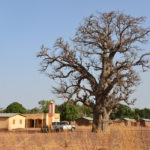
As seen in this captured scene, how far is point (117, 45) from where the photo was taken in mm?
19984

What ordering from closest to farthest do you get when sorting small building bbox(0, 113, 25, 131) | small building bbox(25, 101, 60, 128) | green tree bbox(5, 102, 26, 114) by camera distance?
small building bbox(0, 113, 25, 131)
small building bbox(25, 101, 60, 128)
green tree bbox(5, 102, 26, 114)

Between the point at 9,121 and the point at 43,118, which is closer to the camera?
the point at 9,121

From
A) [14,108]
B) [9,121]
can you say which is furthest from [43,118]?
[14,108]

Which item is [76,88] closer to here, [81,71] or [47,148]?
[81,71]

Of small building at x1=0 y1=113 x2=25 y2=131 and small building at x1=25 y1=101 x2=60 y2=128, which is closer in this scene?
small building at x1=0 y1=113 x2=25 y2=131

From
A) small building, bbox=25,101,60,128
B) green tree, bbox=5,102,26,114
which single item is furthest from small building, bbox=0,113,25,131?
green tree, bbox=5,102,26,114

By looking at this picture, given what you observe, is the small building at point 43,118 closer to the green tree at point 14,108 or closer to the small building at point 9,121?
the small building at point 9,121

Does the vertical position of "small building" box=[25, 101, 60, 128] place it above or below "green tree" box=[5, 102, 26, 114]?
below

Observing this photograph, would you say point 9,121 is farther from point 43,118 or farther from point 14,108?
point 14,108

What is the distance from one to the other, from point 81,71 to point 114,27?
476cm

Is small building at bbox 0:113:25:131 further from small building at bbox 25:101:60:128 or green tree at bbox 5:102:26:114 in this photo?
green tree at bbox 5:102:26:114

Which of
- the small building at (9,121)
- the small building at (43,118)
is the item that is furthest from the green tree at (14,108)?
the small building at (9,121)

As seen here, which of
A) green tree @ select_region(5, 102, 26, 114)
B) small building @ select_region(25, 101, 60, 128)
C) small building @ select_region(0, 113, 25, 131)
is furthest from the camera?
green tree @ select_region(5, 102, 26, 114)

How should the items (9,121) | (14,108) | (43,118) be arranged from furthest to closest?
(14,108) → (43,118) → (9,121)
